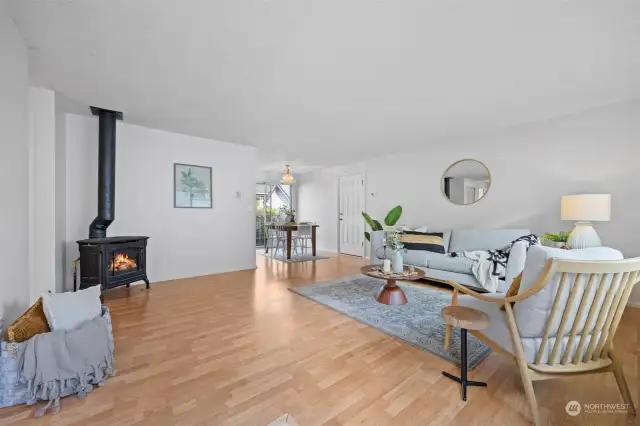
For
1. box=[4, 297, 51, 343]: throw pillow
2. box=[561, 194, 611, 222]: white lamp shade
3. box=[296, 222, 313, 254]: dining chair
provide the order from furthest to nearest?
box=[296, 222, 313, 254]: dining chair, box=[561, 194, 611, 222]: white lamp shade, box=[4, 297, 51, 343]: throw pillow

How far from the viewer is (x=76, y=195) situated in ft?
11.8

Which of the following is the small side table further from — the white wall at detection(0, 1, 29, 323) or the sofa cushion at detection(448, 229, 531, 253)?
the white wall at detection(0, 1, 29, 323)

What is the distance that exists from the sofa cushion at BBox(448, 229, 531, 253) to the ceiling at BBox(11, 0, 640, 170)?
1576 mm

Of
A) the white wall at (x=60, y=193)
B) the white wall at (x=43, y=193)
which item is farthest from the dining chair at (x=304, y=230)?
the white wall at (x=43, y=193)

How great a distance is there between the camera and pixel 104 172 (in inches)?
135

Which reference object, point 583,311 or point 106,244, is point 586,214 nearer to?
point 583,311

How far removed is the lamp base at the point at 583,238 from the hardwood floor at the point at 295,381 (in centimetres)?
81

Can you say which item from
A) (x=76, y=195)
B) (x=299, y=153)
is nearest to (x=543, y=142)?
(x=299, y=153)

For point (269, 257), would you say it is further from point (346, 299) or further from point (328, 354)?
point (328, 354)

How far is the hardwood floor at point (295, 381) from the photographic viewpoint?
144cm

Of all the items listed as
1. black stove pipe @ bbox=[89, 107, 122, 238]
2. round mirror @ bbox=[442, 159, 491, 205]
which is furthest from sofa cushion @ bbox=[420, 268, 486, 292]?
black stove pipe @ bbox=[89, 107, 122, 238]

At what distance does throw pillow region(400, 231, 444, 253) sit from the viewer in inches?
163
